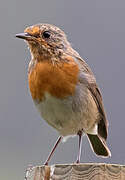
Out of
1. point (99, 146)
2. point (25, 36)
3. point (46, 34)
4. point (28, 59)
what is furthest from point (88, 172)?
point (28, 59)

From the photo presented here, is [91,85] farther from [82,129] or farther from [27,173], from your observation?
[27,173]

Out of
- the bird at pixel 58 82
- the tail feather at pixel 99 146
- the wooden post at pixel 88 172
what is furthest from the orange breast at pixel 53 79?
the wooden post at pixel 88 172

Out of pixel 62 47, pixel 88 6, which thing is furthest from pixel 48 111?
pixel 88 6

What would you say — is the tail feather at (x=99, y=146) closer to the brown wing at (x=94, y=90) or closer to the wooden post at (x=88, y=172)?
the brown wing at (x=94, y=90)

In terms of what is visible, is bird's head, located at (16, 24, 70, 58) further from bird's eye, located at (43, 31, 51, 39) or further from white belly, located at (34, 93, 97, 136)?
white belly, located at (34, 93, 97, 136)

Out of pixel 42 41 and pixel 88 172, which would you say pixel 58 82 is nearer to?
pixel 42 41

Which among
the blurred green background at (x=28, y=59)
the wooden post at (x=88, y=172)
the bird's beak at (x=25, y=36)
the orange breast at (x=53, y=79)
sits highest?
the blurred green background at (x=28, y=59)
